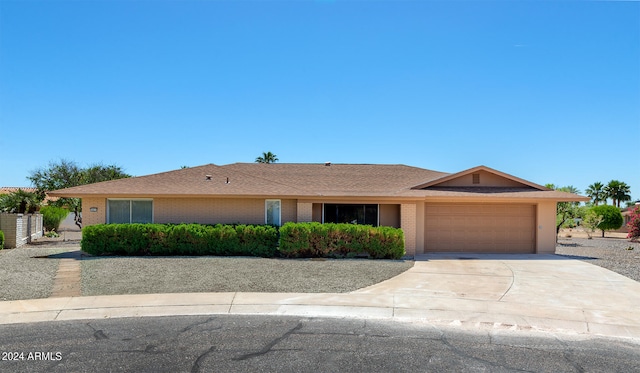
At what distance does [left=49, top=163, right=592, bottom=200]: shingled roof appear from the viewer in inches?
711

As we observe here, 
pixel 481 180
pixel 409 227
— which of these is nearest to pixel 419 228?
pixel 409 227

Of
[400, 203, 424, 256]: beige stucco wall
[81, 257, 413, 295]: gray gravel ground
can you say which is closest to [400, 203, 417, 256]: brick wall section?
[400, 203, 424, 256]: beige stucco wall

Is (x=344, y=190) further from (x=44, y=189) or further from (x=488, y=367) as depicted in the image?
(x=44, y=189)

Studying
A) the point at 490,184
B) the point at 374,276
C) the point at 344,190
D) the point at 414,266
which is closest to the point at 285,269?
the point at 374,276

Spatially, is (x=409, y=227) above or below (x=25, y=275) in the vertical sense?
above

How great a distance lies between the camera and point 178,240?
16.9 meters

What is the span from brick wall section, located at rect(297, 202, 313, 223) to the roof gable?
5356mm

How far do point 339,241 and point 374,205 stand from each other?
362cm

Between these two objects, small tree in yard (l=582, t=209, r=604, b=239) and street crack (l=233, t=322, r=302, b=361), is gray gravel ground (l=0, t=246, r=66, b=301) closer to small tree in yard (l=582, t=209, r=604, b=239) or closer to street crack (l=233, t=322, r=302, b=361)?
street crack (l=233, t=322, r=302, b=361)

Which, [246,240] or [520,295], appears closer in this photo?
[520,295]

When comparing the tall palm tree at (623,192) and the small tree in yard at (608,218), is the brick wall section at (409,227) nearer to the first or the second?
the small tree in yard at (608,218)

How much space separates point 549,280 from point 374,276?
16.2ft

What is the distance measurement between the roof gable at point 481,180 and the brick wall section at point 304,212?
17.6ft

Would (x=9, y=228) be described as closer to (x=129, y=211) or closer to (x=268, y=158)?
(x=129, y=211)
